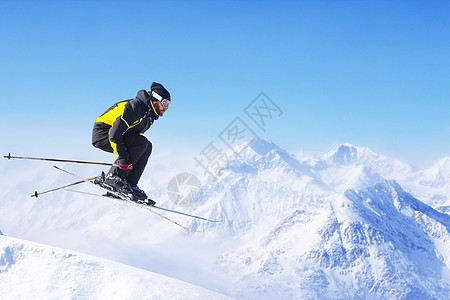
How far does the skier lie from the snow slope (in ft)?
46.9

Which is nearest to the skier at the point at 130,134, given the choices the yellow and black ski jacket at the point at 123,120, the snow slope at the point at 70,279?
the yellow and black ski jacket at the point at 123,120

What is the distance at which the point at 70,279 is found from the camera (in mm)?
24281

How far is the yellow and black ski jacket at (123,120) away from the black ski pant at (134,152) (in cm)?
11

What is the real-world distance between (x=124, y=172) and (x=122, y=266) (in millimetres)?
17849

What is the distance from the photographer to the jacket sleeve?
9.53 meters

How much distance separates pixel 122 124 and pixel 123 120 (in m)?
0.14

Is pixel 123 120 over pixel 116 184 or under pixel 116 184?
over

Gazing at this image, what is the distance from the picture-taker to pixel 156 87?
381 inches

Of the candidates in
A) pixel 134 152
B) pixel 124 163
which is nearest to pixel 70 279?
pixel 124 163

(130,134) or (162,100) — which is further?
(130,134)

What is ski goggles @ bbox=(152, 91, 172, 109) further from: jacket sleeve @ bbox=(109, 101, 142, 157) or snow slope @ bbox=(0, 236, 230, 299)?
snow slope @ bbox=(0, 236, 230, 299)

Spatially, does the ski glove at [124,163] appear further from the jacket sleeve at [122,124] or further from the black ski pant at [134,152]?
the jacket sleeve at [122,124]

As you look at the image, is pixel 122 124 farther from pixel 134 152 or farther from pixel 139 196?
pixel 139 196

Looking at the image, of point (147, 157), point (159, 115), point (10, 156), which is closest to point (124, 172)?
point (147, 157)
